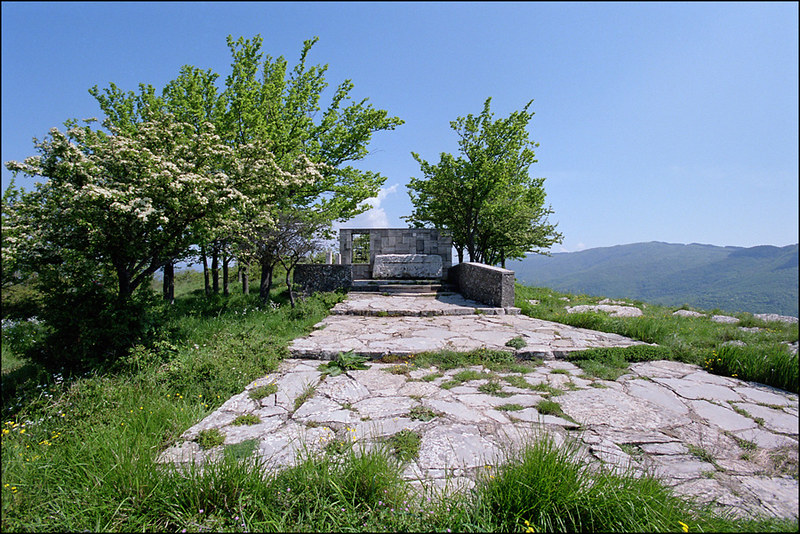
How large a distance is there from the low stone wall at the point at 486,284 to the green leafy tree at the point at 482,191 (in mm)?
3703

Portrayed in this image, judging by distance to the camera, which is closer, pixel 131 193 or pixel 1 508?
pixel 1 508

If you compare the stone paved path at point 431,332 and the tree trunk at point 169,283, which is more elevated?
the tree trunk at point 169,283

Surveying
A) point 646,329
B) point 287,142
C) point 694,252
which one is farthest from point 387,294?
point 694,252

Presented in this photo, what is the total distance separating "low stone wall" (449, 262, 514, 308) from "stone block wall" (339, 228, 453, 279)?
175cm

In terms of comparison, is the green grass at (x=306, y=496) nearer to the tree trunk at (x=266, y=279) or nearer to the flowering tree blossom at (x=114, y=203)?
the flowering tree blossom at (x=114, y=203)

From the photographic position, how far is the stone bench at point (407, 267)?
13.5m

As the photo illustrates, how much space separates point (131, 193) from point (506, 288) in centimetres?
792

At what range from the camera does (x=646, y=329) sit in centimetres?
605

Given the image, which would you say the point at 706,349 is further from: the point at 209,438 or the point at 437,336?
the point at 209,438

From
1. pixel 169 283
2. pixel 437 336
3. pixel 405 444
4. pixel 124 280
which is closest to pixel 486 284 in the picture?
pixel 437 336

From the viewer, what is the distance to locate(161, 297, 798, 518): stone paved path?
238 centimetres

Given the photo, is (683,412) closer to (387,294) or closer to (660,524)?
(660,524)

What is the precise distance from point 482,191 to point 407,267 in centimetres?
467

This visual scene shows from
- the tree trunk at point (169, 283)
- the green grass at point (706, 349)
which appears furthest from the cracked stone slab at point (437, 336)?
the tree trunk at point (169, 283)
